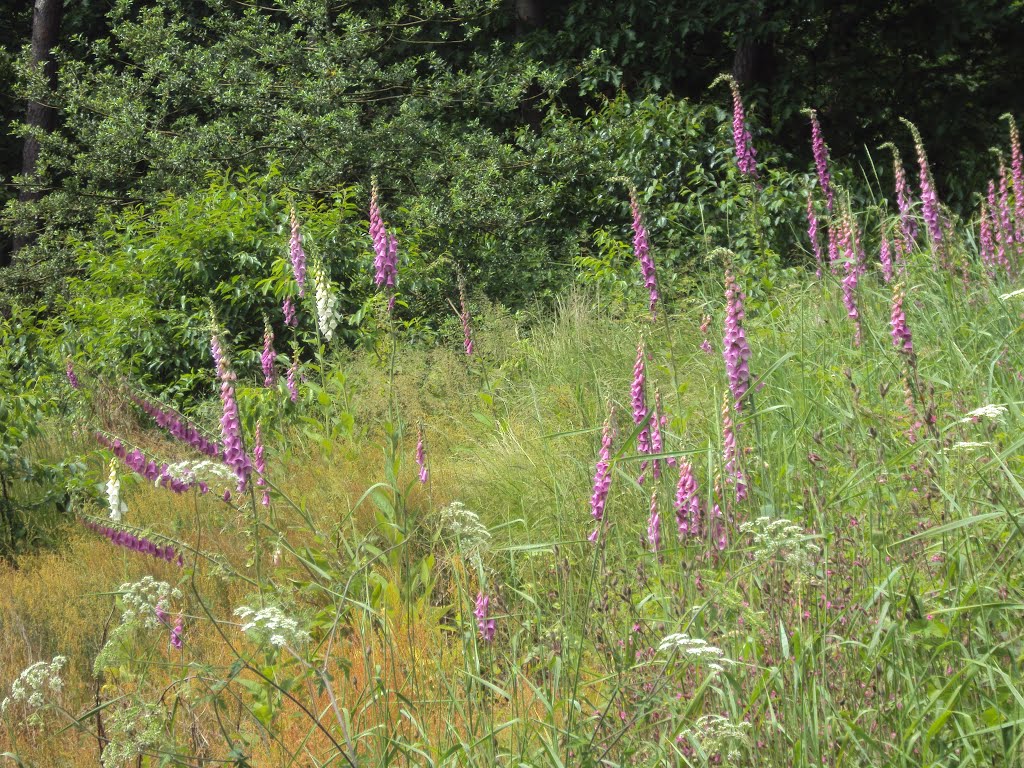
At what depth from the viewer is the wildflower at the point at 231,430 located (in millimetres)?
2719

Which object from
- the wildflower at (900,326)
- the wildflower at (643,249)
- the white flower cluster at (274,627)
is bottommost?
the white flower cluster at (274,627)

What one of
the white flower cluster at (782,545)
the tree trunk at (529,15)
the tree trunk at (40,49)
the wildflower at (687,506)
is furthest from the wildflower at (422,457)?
the tree trunk at (40,49)

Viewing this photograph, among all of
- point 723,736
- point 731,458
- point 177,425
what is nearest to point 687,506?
point 731,458

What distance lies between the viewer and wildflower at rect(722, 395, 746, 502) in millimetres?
2488

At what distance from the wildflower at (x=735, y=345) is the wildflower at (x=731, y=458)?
7 cm

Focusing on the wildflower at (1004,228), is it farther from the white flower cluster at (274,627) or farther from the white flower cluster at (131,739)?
the white flower cluster at (131,739)

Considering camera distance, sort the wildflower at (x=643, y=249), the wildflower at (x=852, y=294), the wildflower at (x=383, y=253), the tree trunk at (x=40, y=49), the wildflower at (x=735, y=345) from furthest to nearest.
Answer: the tree trunk at (x=40, y=49), the wildflower at (x=383, y=253), the wildflower at (x=852, y=294), the wildflower at (x=643, y=249), the wildflower at (x=735, y=345)

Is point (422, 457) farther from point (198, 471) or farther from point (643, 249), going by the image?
point (198, 471)

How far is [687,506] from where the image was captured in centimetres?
268

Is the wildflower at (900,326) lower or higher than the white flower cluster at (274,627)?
higher

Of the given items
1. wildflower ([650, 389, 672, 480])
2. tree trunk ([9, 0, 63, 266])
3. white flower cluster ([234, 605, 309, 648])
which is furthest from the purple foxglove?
tree trunk ([9, 0, 63, 266])

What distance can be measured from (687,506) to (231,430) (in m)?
1.14

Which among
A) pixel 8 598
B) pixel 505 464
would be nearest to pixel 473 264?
pixel 505 464

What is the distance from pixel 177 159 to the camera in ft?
37.4
